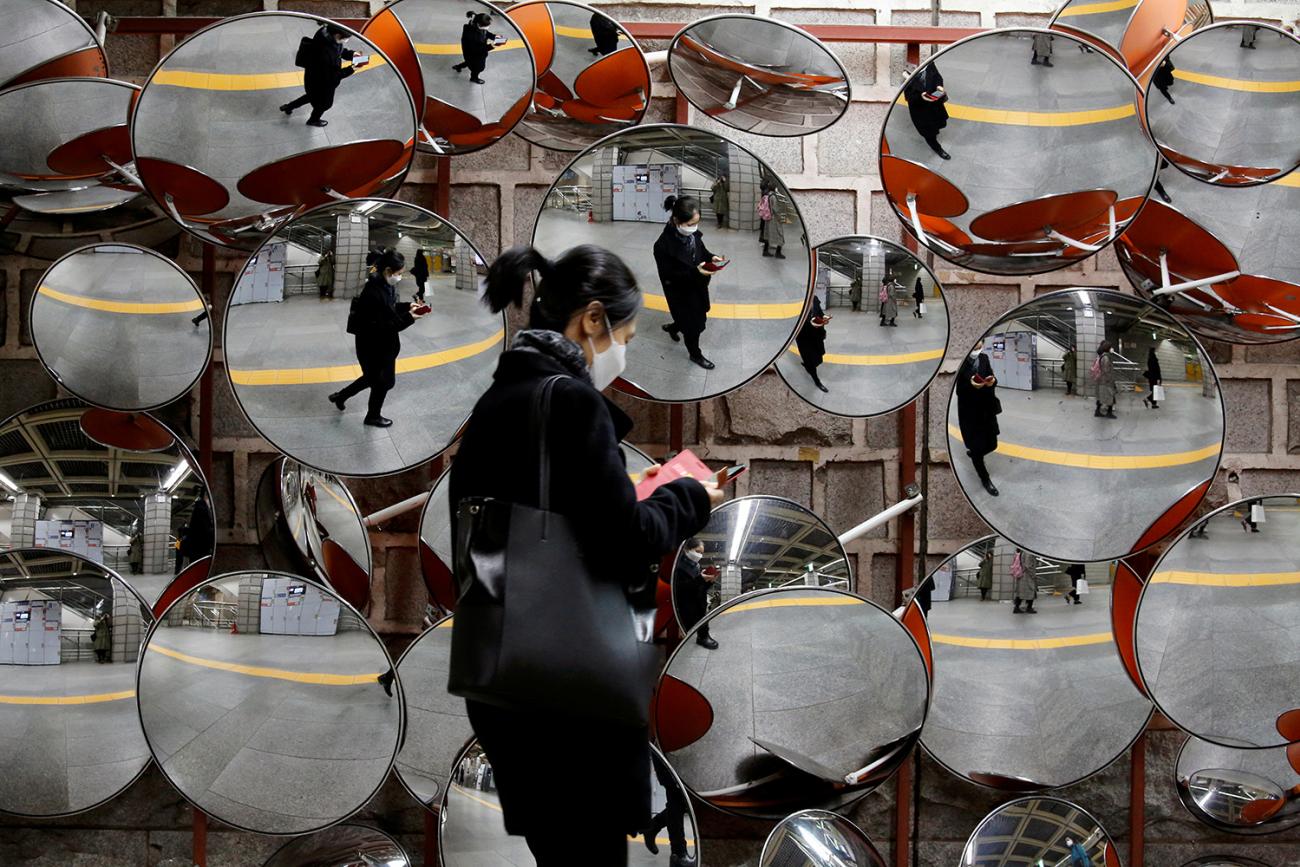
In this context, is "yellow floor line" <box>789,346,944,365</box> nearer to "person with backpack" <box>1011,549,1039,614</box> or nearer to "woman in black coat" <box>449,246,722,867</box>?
"person with backpack" <box>1011,549,1039,614</box>

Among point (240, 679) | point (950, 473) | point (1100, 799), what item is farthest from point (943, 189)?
point (240, 679)

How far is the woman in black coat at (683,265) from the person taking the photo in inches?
84.5

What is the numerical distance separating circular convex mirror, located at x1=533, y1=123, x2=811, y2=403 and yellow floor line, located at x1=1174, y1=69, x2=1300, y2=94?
81cm

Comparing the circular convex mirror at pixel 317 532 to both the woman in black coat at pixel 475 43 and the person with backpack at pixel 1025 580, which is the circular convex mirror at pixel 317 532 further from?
the person with backpack at pixel 1025 580

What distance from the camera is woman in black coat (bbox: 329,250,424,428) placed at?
82.6 inches

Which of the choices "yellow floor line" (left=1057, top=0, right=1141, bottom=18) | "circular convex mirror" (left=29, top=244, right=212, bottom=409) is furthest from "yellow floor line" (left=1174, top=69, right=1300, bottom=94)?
"circular convex mirror" (left=29, top=244, right=212, bottom=409)

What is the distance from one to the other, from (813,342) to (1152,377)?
0.62m

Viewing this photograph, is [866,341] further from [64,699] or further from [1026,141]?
[64,699]

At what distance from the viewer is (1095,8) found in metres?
2.38

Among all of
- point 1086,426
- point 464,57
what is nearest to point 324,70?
point 464,57

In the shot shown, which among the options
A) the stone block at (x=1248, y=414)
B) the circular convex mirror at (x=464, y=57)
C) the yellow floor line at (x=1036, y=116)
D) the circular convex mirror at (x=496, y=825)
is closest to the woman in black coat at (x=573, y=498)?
the circular convex mirror at (x=496, y=825)

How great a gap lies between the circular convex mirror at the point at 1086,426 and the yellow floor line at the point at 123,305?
1.48 meters

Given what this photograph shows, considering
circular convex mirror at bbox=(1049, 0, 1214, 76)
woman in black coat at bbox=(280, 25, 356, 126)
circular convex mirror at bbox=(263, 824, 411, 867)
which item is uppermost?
circular convex mirror at bbox=(1049, 0, 1214, 76)

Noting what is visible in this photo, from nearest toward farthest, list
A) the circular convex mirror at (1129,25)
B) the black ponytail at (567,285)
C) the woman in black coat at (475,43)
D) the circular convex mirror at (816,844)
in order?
the black ponytail at (567,285)
the circular convex mirror at (816,844)
the woman in black coat at (475,43)
the circular convex mirror at (1129,25)
